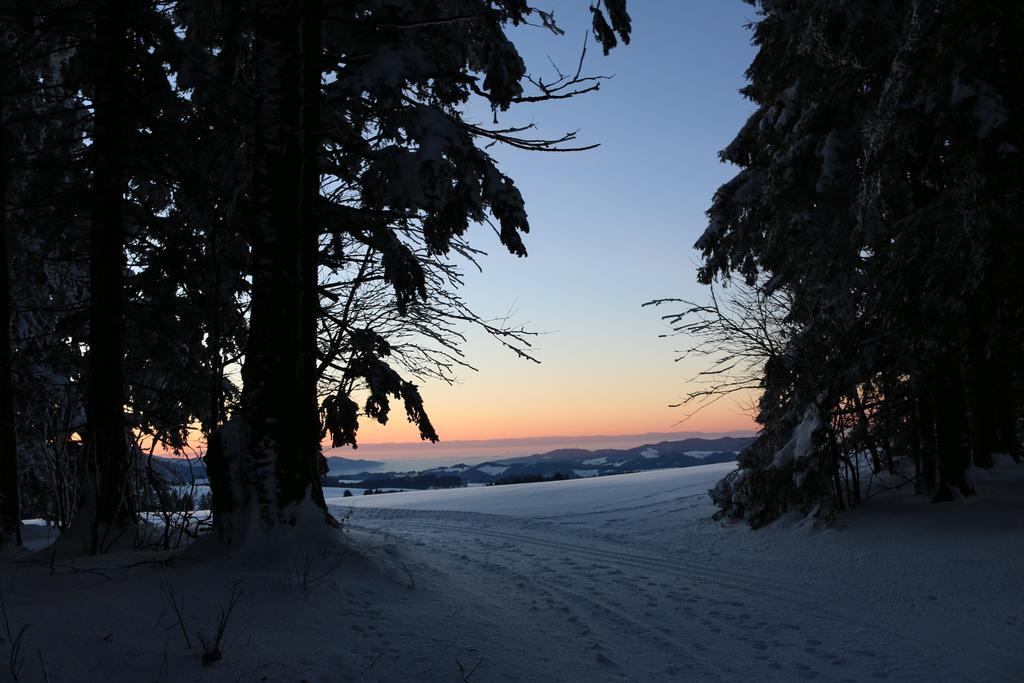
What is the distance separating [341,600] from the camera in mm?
5340

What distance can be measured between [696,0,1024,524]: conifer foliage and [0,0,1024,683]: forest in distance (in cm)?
5

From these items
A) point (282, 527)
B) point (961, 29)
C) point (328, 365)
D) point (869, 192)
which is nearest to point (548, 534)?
point (328, 365)

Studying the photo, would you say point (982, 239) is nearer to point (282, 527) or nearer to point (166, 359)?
point (282, 527)

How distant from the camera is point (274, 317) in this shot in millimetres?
6445

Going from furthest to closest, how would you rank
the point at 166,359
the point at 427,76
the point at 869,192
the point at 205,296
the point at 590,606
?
the point at 166,359, the point at 205,296, the point at 869,192, the point at 427,76, the point at 590,606

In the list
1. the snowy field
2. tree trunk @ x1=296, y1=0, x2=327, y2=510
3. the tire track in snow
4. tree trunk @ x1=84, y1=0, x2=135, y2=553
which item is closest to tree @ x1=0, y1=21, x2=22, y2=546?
tree trunk @ x1=84, y1=0, x2=135, y2=553

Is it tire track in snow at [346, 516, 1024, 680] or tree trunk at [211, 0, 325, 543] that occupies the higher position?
tree trunk at [211, 0, 325, 543]

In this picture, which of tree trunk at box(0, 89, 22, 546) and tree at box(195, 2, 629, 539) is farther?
tree trunk at box(0, 89, 22, 546)

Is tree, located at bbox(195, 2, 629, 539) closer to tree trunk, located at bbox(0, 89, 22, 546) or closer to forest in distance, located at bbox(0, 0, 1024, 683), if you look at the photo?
forest in distance, located at bbox(0, 0, 1024, 683)

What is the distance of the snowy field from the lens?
4.16 metres

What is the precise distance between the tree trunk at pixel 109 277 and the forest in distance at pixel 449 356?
0.14ft

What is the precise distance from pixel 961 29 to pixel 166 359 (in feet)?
38.4

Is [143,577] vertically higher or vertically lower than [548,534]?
higher

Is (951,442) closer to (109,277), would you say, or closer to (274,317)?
(274,317)
